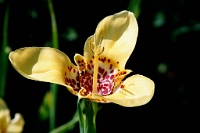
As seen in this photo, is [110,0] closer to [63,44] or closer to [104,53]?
[63,44]

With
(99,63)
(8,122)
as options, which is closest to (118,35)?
(99,63)

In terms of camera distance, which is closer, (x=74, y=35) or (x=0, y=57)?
(x=0, y=57)

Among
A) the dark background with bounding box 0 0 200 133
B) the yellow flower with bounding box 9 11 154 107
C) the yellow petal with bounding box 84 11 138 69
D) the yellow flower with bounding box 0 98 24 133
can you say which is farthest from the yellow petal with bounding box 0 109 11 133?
the dark background with bounding box 0 0 200 133

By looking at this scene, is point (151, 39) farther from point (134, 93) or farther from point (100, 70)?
point (134, 93)

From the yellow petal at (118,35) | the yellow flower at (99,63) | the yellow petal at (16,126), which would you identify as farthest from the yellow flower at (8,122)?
the yellow petal at (118,35)

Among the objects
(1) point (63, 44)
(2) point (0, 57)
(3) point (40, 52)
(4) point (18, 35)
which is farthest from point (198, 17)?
(3) point (40, 52)

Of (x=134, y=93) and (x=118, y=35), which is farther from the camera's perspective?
(x=118, y=35)

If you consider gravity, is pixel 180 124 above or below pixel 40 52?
below
